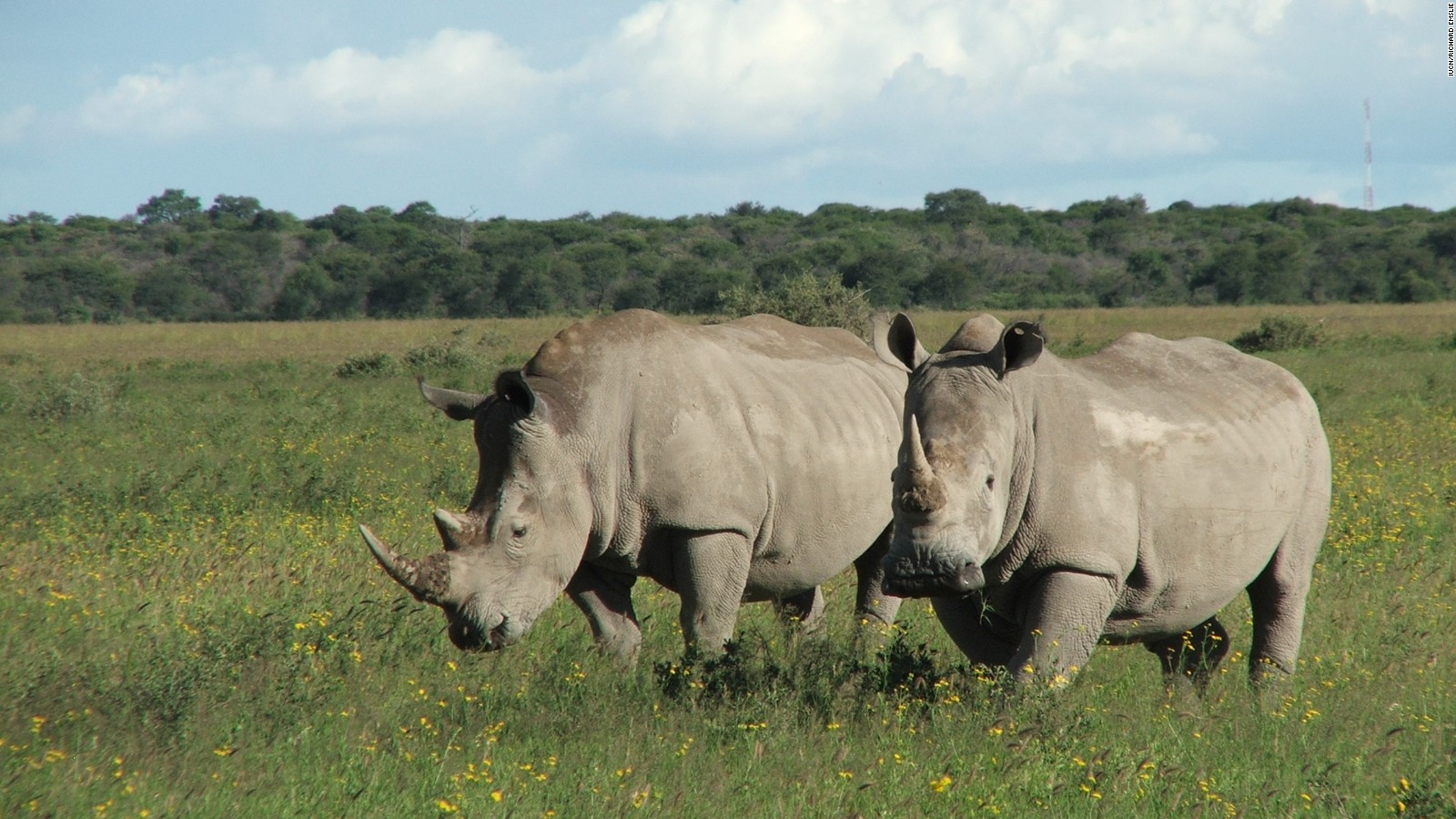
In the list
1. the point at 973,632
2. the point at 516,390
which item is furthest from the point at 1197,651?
the point at 516,390

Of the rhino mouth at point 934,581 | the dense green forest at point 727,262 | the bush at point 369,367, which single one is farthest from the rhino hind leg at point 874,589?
the dense green forest at point 727,262

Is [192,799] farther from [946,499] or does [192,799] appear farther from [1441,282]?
[1441,282]

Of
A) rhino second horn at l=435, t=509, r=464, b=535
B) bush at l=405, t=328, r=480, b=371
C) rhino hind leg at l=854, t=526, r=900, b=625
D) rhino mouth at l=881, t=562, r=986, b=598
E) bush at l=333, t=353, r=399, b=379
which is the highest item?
rhino mouth at l=881, t=562, r=986, b=598

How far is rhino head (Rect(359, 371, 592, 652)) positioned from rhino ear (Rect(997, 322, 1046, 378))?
1.84 meters

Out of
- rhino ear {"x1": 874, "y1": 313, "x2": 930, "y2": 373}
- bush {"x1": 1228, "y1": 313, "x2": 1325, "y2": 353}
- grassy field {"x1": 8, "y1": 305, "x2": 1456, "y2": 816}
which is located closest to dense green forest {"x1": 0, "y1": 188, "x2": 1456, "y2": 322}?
bush {"x1": 1228, "y1": 313, "x2": 1325, "y2": 353}

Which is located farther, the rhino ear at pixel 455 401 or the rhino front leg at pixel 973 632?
→ the rhino ear at pixel 455 401

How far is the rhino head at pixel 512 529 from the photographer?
562 centimetres

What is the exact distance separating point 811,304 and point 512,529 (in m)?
16.7

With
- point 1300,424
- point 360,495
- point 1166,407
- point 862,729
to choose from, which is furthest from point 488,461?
point 360,495

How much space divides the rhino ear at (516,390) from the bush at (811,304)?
15.5 meters

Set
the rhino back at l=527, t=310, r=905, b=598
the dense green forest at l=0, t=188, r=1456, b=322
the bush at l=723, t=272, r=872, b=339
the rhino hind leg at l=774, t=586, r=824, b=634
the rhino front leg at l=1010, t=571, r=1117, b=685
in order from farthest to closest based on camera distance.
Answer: the dense green forest at l=0, t=188, r=1456, b=322 < the bush at l=723, t=272, r=872, b=339 < the rhino hind leg at l=774, t=586, r=824, b=634 < the rhino back at l=527, t=310, r=905, b=598 < the rhino front leg at l=1010, t=571, r=1117, b=685

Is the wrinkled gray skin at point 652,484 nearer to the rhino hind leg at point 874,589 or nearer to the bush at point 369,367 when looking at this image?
the rhino hind leg at point 874,589

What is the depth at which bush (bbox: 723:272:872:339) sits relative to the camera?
21.9m

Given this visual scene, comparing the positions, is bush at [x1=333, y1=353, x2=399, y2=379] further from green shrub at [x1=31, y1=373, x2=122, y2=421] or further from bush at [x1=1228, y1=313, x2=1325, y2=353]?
bush at [x1=1228, y1=313, x2=1325, y2=353]
